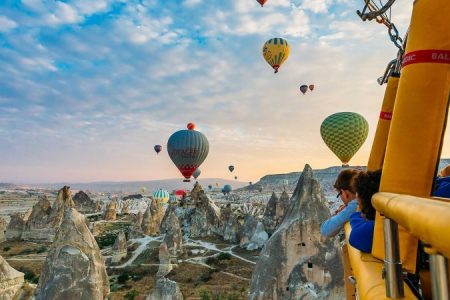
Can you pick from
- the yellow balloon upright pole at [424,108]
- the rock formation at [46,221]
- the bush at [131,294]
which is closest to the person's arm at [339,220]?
the yellow balloon upright pole at [424,108]

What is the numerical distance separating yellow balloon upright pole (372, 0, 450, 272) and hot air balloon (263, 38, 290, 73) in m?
29.5

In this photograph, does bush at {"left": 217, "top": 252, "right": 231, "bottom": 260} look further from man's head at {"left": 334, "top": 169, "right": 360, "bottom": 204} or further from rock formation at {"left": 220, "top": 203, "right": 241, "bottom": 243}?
man's head at {"left": 334, "top": 169, "right": 360, "bottom": 204}

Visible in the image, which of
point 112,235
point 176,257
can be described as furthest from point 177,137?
point 112,235

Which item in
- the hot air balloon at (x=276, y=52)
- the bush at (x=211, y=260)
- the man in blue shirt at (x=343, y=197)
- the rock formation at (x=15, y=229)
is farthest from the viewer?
the rock formation at (x=15, y=229)

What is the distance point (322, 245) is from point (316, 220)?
2.34 feet

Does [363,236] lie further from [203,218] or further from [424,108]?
[203,218]

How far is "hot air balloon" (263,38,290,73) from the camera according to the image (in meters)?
30.4

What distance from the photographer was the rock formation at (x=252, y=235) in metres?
33.8

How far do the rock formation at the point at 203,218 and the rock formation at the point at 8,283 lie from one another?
1066 inches

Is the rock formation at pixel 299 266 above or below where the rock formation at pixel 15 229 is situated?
above

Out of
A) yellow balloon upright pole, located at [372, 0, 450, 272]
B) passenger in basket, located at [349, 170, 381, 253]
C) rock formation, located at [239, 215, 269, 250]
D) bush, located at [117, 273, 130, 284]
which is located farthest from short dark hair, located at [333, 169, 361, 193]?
rock formation, located at [239, 215, 269, 250]

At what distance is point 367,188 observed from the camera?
2.40 meters

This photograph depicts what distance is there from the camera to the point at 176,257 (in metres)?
30.0

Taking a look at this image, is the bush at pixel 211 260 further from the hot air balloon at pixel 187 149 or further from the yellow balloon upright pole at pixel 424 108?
the yellow balloon upright pole at pixel 424 108
